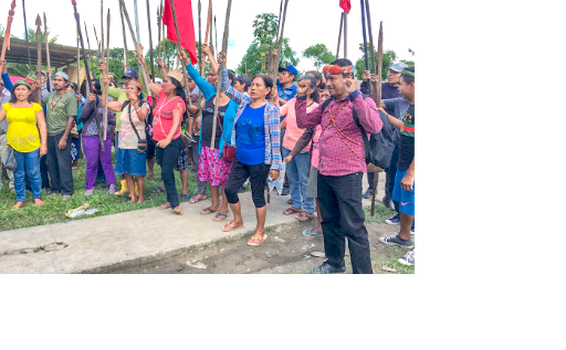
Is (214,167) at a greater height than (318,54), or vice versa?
(318,54)

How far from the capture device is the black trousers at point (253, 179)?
3.78 m

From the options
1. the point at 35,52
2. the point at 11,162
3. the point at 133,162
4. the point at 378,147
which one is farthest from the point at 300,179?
the point at 35,52

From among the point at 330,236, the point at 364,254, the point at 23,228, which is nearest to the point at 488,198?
the point at 364,254

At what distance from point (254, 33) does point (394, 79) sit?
12357mm

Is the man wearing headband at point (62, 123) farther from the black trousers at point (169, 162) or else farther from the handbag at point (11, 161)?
the black trousers at point (169, 162)

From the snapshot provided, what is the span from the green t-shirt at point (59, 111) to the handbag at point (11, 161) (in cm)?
55

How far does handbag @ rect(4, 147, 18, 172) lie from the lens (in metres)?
4.97

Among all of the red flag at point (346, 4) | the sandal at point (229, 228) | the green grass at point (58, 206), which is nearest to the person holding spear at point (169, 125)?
the green grass at point (58, 206)

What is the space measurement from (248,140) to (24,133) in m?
3.28

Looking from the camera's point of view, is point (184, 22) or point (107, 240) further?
point (184, 22)

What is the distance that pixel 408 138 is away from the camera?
3475 mm

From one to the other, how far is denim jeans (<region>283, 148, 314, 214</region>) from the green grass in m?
1.87

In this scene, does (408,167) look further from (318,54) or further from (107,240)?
(318,54)

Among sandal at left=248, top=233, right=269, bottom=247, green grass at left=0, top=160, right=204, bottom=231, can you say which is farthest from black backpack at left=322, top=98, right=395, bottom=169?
green grass at left=0, top=160, right=204, bottom=231
